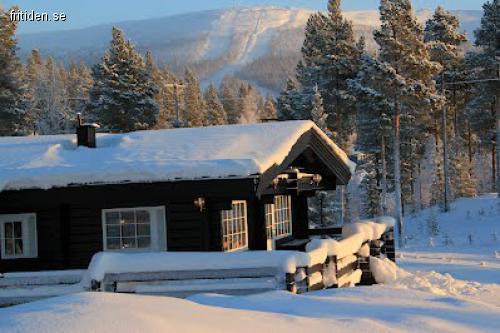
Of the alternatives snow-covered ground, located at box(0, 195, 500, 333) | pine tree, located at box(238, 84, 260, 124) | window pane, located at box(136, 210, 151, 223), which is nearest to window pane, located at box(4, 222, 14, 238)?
window pane, located at box(136, 210, 151, 223)

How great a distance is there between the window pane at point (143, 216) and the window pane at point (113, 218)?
479 millimetres

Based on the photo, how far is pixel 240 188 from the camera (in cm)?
1308

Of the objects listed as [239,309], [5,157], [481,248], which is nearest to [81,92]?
[481,248]

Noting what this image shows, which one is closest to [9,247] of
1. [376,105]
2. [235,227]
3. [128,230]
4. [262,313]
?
[128,230]

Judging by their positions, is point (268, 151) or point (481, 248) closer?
point (268, 151)

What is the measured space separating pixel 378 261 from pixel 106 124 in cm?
3392

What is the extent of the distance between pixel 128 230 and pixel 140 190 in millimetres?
1715

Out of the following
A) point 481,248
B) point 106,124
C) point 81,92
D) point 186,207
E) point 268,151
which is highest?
point 81,92

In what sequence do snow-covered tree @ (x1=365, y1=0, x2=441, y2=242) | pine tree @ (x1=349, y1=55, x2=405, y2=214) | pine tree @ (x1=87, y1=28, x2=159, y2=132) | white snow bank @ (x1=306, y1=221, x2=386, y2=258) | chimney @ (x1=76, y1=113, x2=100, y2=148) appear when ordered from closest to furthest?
white snow bank @ (x1=306, y1=221, x2=386, y2=258) < chimney @ (x1=76, y1=113, x2=100, y2=148) < snow-covered tree @ (x1=365, y1=0, x2=441, y2=242) < pine tree @ (x1=349, y1=55, x2=405, y2=214) < pine tree @ (x1=87, y1=28, x2=159, y2=132)

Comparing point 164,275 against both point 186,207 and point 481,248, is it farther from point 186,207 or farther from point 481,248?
point 481,248

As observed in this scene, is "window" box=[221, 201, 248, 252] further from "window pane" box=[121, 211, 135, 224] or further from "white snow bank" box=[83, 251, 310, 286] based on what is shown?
"white snow bank" box=[83, 251, 310, 286]

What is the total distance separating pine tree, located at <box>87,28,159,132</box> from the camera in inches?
1852

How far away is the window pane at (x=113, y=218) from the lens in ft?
49.4

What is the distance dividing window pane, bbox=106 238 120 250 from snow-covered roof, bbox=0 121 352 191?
1804 millimetres
